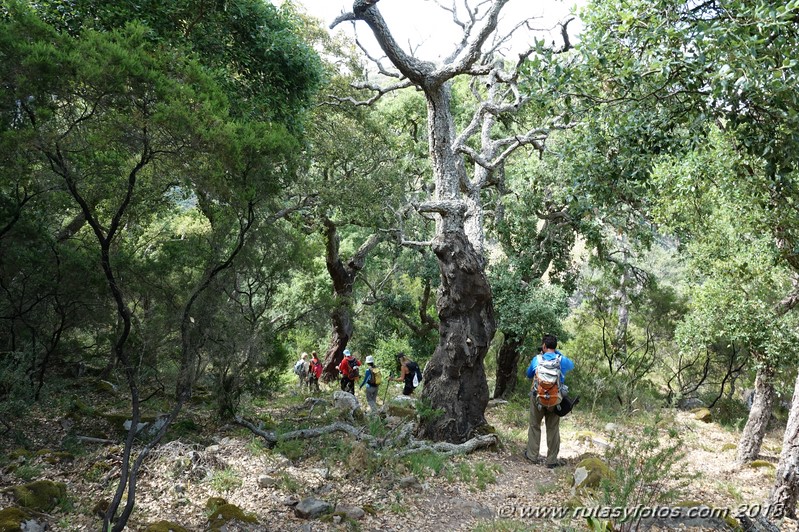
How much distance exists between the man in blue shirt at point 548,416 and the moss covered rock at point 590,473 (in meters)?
0.83

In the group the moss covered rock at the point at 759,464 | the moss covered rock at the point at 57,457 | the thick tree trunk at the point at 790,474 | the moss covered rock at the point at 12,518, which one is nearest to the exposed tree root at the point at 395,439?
the moss covered rock at the point at 57,457

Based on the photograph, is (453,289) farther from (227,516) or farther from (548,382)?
(227,516)

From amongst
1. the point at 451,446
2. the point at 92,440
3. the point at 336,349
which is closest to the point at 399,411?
the point at 451,446

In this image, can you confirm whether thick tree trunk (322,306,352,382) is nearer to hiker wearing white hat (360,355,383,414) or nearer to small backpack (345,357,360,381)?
small backpack (345,357,360,381)

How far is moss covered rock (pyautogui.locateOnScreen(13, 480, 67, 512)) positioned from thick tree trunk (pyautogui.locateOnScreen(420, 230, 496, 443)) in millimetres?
4889

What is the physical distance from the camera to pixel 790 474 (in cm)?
659

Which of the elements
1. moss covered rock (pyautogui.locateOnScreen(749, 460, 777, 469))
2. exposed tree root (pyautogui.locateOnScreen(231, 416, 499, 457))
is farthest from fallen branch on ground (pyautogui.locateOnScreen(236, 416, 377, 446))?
moss covered rock (pyautogui.locateOnScreen(749, 460, 777, 469))

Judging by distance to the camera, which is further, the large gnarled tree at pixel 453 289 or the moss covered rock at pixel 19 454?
the large gnarled tree at pixel 453 289

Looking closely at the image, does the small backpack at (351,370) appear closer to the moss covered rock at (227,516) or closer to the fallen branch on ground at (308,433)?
the fallen branch on ground at (308,433)

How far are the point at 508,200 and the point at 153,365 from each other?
32.1 feet

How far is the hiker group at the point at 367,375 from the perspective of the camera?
37.9 feet

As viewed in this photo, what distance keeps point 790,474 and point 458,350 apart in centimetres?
451

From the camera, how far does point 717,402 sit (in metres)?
17.3

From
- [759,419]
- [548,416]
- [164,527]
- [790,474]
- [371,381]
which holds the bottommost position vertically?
[164,527]
